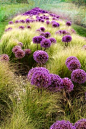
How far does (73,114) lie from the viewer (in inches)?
70.4

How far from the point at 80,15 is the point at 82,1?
21.0ft

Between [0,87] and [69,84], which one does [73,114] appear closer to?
[69,84]

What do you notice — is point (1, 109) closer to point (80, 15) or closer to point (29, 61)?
point (29, 61)

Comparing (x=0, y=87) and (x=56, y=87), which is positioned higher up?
(x=56, y=87)

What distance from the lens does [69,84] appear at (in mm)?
1789

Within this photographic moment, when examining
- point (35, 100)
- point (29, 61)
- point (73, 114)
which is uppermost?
point (35, 100)

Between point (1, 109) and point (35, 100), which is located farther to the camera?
point (1, 109)

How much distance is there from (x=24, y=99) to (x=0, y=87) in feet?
1.64

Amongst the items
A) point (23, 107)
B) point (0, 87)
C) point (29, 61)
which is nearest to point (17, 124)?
point (23, 107)

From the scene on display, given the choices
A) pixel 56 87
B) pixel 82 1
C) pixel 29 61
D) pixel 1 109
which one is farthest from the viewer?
pixel 82 1

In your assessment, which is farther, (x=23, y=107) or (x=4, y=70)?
(x=4, y=70)

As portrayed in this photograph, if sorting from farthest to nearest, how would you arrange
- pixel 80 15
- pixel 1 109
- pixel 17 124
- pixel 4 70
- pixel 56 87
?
pixel 80 15 → pixel 4 70 → pixel 1 109 → pixel 56 87 → pixel 17 124

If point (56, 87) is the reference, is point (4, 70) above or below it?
below

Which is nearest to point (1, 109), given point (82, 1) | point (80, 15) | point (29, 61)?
point (29, 61)
